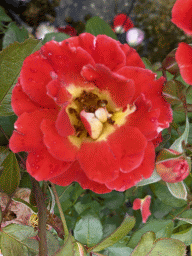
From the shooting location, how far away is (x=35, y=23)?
2.81 ft

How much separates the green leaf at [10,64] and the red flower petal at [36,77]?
0.17 ft

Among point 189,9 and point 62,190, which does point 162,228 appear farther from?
point 189,9

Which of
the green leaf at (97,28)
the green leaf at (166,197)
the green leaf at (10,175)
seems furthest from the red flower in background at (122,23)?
the green leaf at (10,175)

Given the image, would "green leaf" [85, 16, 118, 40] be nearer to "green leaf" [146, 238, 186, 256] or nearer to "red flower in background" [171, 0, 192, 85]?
"red flower in background" [171, 0, 192, 85]

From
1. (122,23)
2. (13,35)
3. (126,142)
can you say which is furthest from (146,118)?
(122,23)

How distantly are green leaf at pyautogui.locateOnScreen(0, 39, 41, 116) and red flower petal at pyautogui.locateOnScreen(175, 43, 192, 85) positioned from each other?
159mm

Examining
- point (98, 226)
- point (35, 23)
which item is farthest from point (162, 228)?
point (35, 23)

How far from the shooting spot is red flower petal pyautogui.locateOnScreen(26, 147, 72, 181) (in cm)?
26

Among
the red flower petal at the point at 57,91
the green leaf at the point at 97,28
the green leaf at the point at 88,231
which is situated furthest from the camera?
the green leaf at the point at 97,28

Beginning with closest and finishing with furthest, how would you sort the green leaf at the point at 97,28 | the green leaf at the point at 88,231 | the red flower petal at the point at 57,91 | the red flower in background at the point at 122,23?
the red flower petal at the point at 57,91, the green leaf at the point at 88,231, the green leaf at the point at 97,28, the red flower in background at the point at 122,23

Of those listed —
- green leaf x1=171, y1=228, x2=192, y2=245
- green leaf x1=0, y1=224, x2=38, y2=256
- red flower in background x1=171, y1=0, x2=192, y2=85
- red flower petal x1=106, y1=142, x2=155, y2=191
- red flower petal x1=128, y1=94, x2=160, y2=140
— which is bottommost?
green leaf x1=171, y1=228, x2=192, y2=245

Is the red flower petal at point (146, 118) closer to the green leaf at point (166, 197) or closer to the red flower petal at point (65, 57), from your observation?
the red flower petal at point (65, 57)

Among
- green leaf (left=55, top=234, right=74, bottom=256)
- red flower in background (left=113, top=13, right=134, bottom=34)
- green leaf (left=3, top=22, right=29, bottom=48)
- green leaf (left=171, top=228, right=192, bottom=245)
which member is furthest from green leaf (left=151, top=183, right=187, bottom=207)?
red flower in background (left=113, top=13, right=134, bottom=34)

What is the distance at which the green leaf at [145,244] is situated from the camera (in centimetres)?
34
